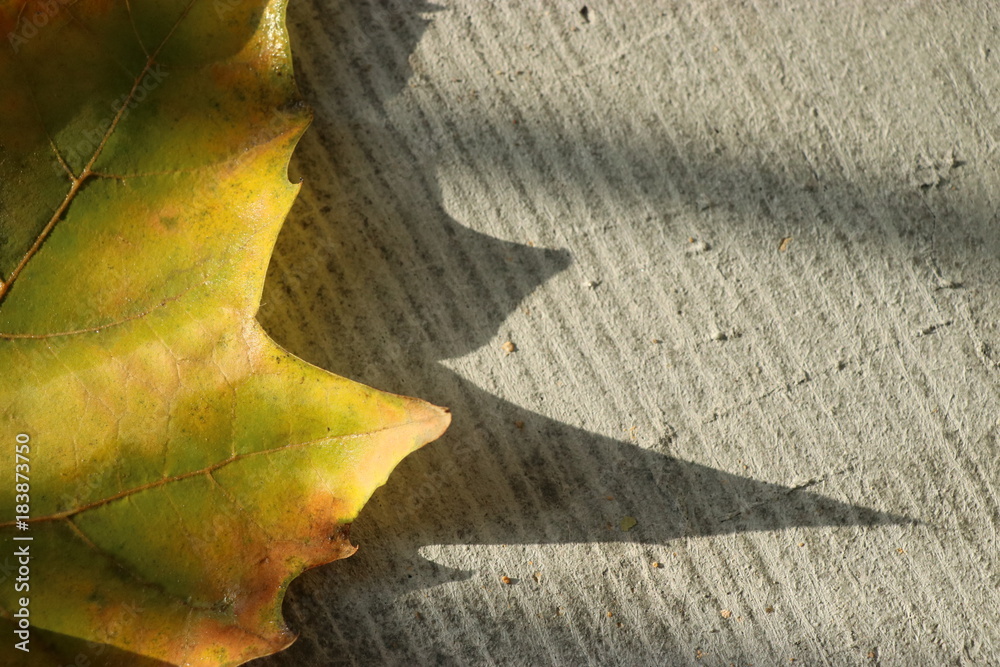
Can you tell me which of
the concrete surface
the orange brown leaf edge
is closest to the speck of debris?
the concrete surface


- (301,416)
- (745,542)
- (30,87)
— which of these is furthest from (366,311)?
(745,542)

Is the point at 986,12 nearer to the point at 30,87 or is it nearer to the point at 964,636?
the point at 964,636

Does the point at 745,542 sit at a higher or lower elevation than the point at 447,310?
lower

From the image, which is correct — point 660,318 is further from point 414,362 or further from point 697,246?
point 414,362

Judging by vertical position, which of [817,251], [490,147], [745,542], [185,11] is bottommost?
[745,542]

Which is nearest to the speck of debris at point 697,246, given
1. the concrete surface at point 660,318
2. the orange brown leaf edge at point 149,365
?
the concrete surface at point 660,318

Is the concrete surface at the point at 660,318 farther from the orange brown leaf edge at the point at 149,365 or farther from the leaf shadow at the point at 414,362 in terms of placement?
the orange brown leaf edge at the point at 149,365

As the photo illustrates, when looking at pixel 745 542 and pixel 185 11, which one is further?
pixel 745 542
